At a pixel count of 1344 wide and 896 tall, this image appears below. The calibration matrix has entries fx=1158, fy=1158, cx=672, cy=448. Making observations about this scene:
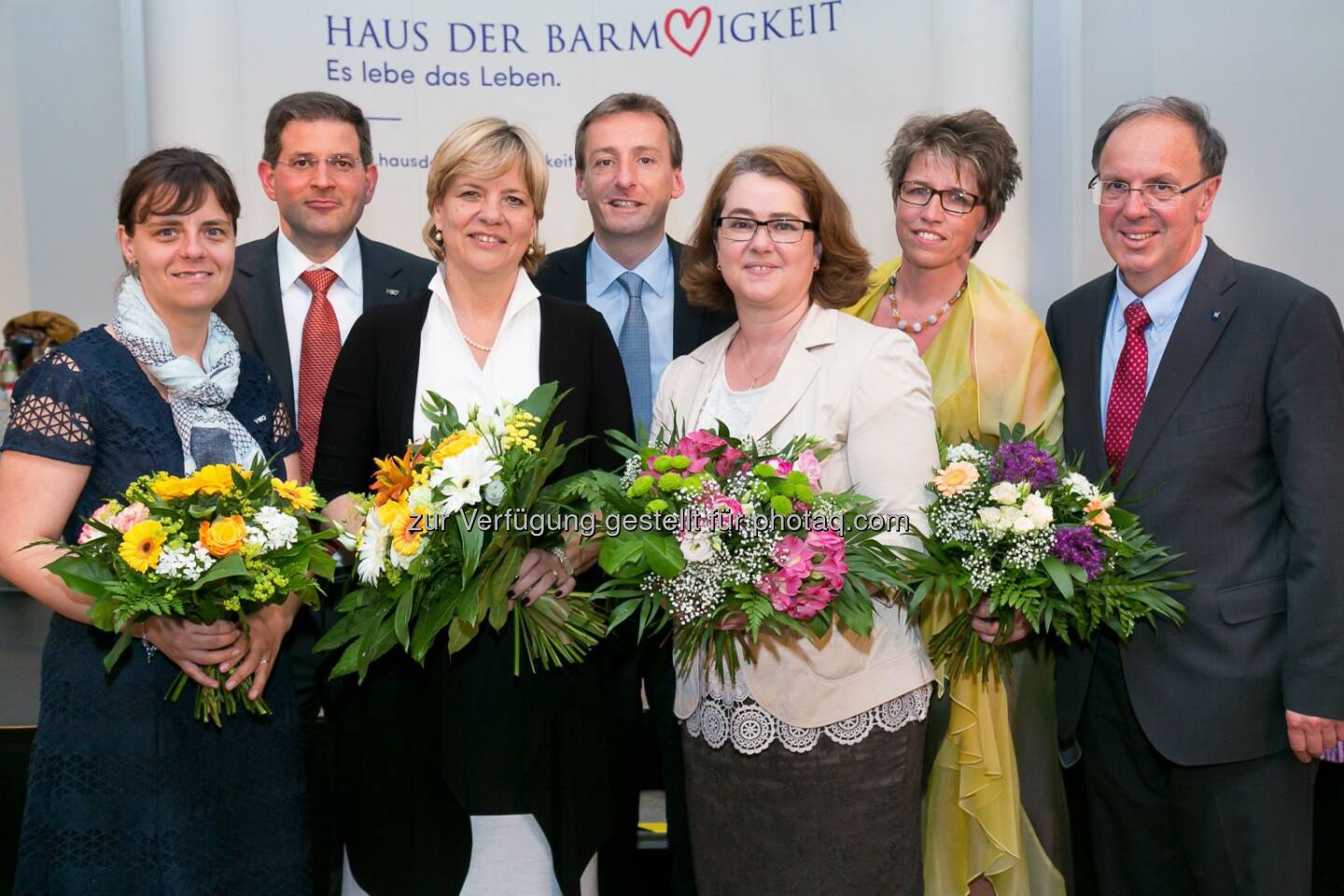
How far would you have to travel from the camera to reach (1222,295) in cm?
267

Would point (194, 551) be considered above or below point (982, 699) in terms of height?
above

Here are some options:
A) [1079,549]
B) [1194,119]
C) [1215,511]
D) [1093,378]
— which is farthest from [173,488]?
[1194,119]

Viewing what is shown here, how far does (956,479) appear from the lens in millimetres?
2473

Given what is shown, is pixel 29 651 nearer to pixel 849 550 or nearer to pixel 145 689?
pixel 145 689

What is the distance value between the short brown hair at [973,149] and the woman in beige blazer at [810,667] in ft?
1.76

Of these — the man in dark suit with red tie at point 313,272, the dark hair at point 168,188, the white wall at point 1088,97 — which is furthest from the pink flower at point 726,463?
the white wall at point 1088,97

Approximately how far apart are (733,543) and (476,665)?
749mm

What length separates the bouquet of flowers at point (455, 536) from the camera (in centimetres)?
226

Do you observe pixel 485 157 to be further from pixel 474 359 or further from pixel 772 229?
pixel 772 229

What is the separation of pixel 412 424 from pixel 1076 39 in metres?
4.44

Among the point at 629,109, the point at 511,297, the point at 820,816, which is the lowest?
the point at 820,816

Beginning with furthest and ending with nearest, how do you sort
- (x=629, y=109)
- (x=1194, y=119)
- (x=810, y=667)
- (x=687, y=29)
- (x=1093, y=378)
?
(x=687, y=29) < (x=629, y=109) < (x=1093, y=378) < (x=1194, y=119) < (x=810, y=667)

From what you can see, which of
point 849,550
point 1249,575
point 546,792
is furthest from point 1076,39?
point 546,792

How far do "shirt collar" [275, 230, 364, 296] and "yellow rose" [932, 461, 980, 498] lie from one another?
6.53ft
